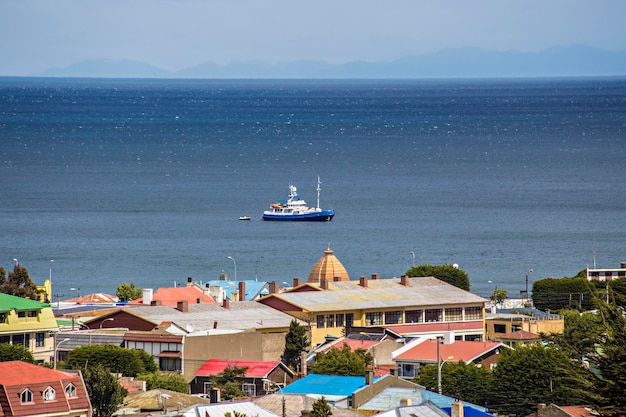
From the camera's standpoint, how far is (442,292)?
263 feet

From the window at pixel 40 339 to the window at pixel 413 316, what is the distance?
20115mm

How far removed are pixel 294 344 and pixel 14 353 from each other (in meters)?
12.5

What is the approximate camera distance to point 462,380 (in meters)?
53.2

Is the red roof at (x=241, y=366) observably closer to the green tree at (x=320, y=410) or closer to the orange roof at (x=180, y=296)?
the green tree at (x=320, y=410)

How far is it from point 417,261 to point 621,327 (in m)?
97.3

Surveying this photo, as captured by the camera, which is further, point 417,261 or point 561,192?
point 561,192

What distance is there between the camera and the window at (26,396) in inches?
1464

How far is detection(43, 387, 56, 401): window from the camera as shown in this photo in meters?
37.5

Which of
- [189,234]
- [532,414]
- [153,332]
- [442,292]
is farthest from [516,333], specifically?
[189,234]

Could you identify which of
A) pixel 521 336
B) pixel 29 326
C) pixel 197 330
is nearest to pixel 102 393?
pixel 29 326

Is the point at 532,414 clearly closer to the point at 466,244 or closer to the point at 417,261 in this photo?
the point at 417,261

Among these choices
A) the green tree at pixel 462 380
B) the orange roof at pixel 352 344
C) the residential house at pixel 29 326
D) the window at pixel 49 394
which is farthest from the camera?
the orange roof at pixel 352 344

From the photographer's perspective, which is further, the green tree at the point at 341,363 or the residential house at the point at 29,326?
the residential house at the point at 29,326

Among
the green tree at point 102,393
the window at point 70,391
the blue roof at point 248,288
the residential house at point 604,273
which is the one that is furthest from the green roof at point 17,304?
the residential house at point 604,273
